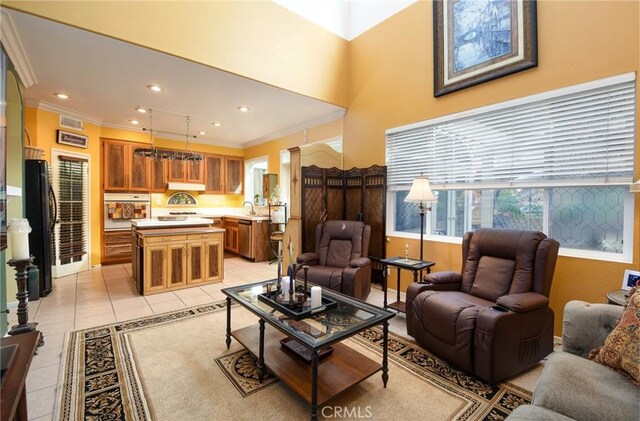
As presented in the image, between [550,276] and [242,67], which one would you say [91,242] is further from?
[550,276]

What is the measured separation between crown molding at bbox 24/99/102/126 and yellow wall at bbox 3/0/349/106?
8.64 feet

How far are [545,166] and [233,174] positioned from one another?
21.3ft

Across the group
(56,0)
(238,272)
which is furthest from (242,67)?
(238,272)

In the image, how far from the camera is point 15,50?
A: 9.40 feet

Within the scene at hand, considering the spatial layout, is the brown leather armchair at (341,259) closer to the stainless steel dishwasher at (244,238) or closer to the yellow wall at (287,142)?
the yellow wall at (287,142)

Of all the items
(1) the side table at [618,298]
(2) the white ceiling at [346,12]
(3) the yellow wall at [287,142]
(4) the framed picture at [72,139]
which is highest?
(2) the white ceiling at [346,12]

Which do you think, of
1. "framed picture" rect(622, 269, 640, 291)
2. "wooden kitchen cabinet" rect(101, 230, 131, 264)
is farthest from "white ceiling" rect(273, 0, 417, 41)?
"wooden kitchen cabinet" rect(101, 230, 131, 264)

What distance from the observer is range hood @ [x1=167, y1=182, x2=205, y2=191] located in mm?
6320

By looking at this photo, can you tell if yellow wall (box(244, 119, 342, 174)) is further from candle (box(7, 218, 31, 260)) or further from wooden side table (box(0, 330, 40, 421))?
wooden side table (box(0, 330, 40, 421))

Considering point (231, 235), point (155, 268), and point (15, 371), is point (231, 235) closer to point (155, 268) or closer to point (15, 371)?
point (155, 268)

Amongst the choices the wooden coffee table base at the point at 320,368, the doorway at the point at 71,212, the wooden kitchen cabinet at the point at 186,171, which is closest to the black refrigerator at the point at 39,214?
the doorway at the point at 71,212

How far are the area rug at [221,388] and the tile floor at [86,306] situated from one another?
4.0 inches

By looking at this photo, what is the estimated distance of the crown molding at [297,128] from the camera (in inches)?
197

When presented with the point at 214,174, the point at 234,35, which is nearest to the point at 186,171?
the point at 214,174
